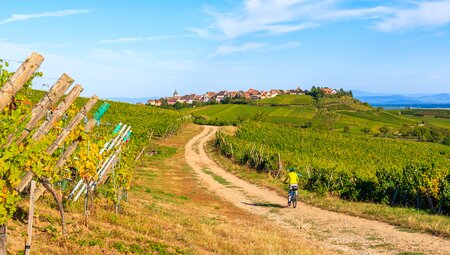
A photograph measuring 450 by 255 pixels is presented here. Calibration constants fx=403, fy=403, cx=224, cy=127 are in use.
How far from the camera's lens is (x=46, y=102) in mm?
8688

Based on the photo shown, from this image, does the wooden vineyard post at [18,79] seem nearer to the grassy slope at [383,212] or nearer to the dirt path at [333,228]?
the dirt path at [333,228]

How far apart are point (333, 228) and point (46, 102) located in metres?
12.3

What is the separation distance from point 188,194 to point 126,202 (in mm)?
8583

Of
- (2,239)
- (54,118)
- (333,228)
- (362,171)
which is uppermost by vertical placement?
(54,118)

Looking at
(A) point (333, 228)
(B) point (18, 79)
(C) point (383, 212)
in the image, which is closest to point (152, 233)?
(B) point (18, 79)

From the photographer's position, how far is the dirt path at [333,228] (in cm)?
1359

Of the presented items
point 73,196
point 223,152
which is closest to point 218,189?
point 73,196

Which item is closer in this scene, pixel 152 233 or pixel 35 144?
pixel 35 144

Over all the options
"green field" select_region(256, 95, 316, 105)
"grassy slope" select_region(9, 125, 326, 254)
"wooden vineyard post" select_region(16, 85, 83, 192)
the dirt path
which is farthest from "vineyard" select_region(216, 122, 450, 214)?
"green field" select_region(256, 95, 316, 105)

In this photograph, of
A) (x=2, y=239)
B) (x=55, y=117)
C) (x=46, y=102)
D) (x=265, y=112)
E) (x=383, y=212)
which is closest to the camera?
(x=2, y=239)

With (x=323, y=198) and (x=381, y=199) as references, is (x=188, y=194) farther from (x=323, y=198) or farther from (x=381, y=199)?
(x=381, y=199)

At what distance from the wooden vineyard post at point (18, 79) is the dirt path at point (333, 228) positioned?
10.8 metres

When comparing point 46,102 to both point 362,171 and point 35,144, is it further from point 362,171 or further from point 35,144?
point 362,171

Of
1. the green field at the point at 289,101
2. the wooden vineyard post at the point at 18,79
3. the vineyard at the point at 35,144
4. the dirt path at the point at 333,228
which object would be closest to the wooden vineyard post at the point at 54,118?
the vineyard at the point at 35,144
